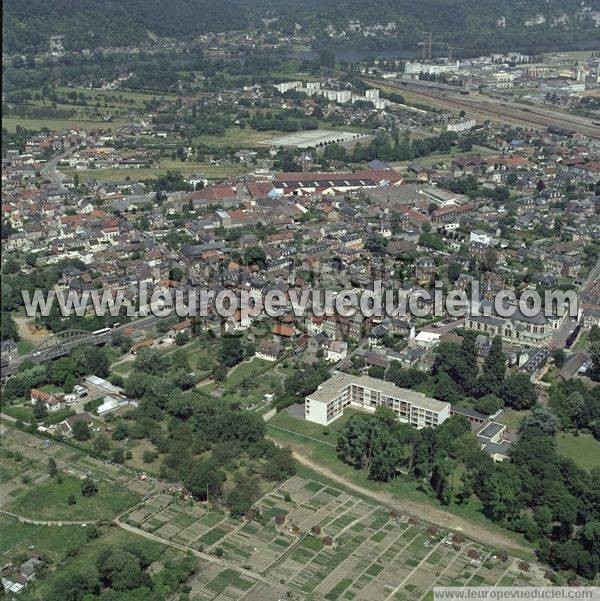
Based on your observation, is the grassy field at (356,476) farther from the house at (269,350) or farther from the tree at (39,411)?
the tree at (39,411)

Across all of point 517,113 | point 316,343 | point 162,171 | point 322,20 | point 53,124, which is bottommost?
point 316,343

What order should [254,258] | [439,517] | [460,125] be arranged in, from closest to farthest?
[439,517], [254,258], [460,125]

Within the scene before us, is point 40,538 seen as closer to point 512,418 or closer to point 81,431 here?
point 81,431

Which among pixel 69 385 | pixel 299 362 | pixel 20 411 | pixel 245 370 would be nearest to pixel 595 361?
pixel 299 362

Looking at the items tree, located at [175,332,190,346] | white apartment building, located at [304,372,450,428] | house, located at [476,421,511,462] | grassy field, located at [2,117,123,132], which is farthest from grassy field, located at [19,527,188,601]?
grassy field, located at [2,117,123,132]

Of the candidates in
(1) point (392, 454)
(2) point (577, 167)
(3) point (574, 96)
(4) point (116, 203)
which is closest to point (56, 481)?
(1) point (392, 454)

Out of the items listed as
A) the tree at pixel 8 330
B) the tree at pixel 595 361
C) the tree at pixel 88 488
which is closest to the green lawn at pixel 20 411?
the tree at pixel 8 330

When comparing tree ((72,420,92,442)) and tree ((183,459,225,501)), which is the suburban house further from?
tree ((183,459,225,501))
